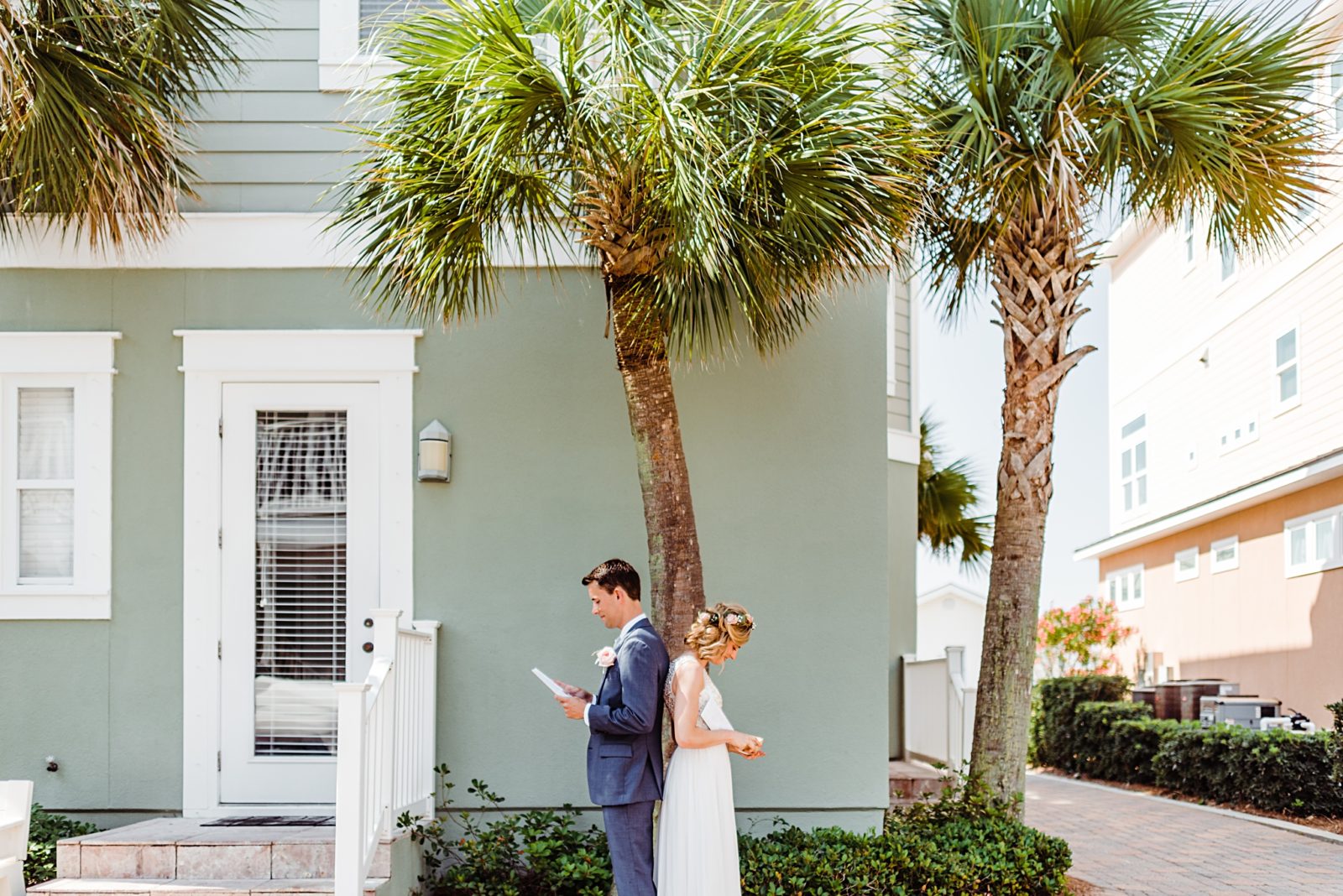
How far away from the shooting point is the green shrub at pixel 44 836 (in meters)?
6.79

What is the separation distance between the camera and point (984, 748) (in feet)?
28.1

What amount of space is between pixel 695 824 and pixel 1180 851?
230 inches

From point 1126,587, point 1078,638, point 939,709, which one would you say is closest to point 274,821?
point 939,709

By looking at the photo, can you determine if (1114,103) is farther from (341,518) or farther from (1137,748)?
(1137,748)

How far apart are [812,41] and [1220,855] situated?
6884 millimetres

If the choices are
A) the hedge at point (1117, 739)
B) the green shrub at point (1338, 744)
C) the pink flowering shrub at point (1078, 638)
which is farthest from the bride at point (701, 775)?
the pink flowering shrub at point (1078, 638)

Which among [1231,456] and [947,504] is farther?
[1231,456]

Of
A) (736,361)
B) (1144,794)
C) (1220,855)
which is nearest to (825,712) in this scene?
(736,361)

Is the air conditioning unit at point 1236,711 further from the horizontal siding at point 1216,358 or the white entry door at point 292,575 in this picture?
the white entry door at point 292,575

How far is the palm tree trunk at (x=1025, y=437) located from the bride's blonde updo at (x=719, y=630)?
135 inches

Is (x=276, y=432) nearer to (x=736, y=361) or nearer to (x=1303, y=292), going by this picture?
(x=736, y=361)

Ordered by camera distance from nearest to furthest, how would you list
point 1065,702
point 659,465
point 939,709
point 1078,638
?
1. point 659,465
2. point 939,709
3. point 1065,702
4. point 1078,638

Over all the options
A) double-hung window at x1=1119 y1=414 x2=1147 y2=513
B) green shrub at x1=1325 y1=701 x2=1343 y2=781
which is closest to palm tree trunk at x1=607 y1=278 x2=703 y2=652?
green shrub at x1=1325 y1=701 x2=1343 y2=781

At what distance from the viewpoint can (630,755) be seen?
5.71 m
